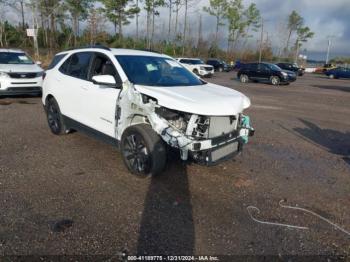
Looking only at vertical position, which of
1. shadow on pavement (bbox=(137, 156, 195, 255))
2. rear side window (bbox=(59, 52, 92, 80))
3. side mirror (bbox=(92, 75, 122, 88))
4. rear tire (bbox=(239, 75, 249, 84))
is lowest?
shadow on pavement (bbox=(137, 156, 195, 255))

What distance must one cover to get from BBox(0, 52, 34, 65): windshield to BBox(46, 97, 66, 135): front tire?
20.1 feet

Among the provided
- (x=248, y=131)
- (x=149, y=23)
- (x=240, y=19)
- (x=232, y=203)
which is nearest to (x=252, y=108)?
(x=248, y=131)

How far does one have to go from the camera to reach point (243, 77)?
24.5 metres

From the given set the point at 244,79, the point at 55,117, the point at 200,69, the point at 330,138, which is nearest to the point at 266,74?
the point at 244,79

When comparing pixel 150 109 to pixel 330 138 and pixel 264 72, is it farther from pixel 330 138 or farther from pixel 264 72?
pixel 264 72

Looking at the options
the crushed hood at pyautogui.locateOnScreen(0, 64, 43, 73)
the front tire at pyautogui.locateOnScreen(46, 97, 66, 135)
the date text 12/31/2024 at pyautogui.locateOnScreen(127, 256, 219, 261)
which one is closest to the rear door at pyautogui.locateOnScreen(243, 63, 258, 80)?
the crushed hood at pyautogui.locateOnScreen(0, 64, 43, 73)

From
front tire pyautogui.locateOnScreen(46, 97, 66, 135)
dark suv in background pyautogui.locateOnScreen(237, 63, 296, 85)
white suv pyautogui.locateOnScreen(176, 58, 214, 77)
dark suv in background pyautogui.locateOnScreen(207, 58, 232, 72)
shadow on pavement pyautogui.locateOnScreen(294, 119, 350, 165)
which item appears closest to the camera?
front tire pyautogui.locateOnScreen(46, 97, 66, 135)

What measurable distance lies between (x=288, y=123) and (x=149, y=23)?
43.3 meters

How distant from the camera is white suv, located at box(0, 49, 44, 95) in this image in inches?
392

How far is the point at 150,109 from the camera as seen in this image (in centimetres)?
399

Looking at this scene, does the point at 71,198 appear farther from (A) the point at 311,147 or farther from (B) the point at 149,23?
(B) the point at 149,23

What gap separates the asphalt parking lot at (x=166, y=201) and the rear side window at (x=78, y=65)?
137 cm

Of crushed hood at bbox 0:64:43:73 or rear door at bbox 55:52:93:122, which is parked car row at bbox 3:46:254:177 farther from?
crushed hood at bbox 0:64:43:73

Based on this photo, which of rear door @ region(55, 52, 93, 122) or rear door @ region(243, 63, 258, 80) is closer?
rear door @ region(55, 52, 93, 122)
